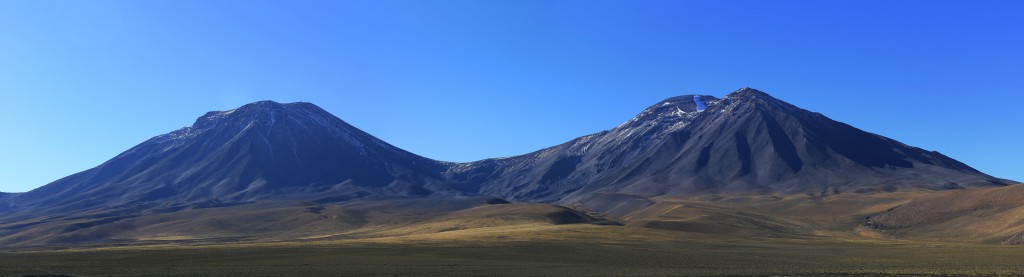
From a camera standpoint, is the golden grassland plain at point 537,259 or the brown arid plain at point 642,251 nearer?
the golden grassland plain at point 537,259

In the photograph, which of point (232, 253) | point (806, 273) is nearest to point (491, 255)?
point (232, 253)

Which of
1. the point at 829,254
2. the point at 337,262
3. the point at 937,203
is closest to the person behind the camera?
the point at 337,262

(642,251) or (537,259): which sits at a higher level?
(642,251)

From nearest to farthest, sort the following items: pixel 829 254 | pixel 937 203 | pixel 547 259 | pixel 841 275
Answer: pixel 841 275 < pixel 547 259 < pixel 829 254 < pixel 937 203

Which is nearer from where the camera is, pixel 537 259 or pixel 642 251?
pixel 537 259

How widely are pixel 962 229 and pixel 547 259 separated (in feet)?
324

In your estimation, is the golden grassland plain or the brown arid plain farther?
the brown arid plain

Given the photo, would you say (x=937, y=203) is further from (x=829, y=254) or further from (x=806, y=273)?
(x=806, y=273)

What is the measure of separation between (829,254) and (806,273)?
32.4 m

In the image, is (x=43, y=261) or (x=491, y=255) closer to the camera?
(x=43, y=261)

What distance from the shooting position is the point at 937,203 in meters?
175

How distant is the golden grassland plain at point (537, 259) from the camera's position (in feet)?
236

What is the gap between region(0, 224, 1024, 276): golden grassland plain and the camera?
7188cm

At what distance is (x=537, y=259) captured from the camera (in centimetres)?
9012
